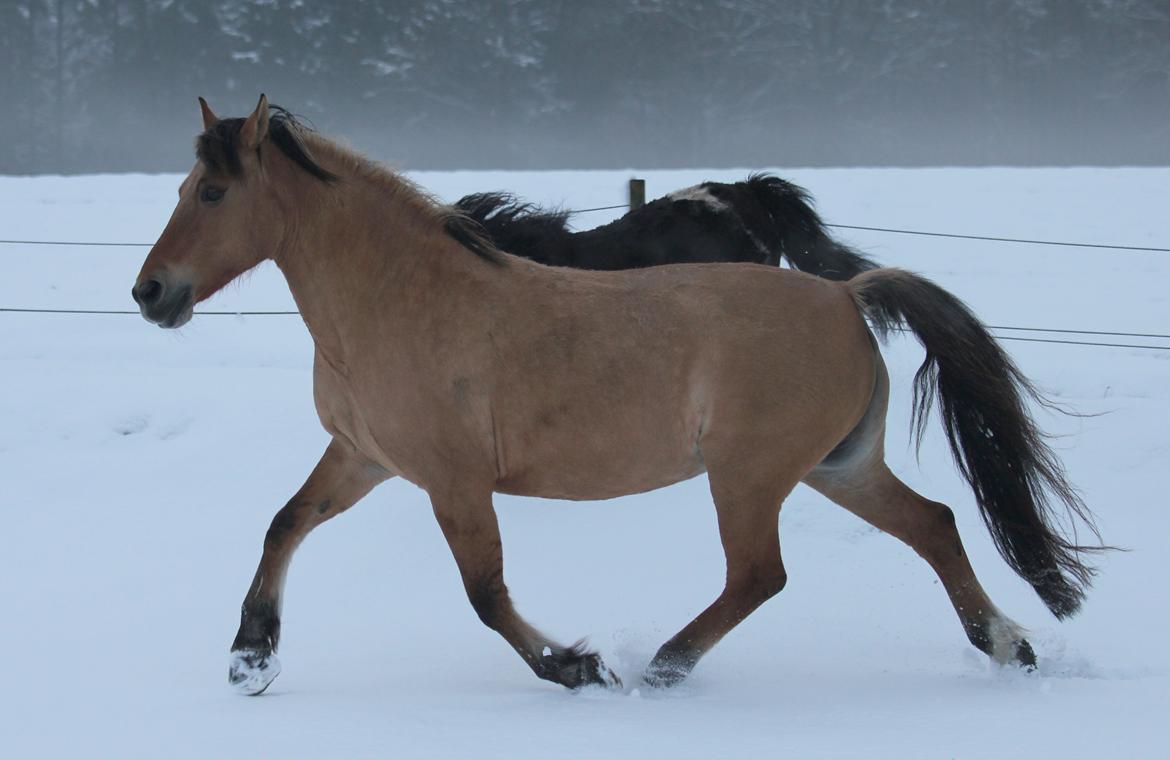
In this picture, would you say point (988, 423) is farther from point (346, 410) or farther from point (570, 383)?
point (346, 410)

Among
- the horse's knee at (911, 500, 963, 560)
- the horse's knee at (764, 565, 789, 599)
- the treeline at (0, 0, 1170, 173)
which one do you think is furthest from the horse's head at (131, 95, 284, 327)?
the treeline at (0, 0, 1170, 173)

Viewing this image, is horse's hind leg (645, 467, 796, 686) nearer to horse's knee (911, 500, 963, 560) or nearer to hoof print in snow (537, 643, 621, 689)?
hoof print in snow (537, 643, 621, 689)

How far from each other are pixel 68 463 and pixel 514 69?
2048 cm

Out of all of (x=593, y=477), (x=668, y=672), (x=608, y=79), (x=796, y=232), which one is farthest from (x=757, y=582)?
(x=608, y=79)

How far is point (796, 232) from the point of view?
669cm

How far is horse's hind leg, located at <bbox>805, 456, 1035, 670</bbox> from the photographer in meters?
3.87

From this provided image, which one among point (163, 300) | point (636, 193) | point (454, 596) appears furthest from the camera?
point (636, 193)

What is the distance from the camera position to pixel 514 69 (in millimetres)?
26031

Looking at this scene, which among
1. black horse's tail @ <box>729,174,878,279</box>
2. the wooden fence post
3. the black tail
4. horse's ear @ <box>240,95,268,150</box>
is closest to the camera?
horse's ear @ <box>240,95,268,150</box>

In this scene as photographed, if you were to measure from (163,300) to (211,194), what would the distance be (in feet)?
1.27

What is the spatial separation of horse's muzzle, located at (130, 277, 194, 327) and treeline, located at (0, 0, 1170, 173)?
19.8 metres

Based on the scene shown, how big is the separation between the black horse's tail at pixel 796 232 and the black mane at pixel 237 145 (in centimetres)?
333

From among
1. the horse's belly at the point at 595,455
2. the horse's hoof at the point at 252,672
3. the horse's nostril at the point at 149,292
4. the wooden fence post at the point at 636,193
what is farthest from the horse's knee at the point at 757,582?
the wooden fence post at the point at 636,193

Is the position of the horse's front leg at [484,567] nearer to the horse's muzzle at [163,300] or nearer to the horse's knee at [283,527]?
the horse's knee at [283,527]
